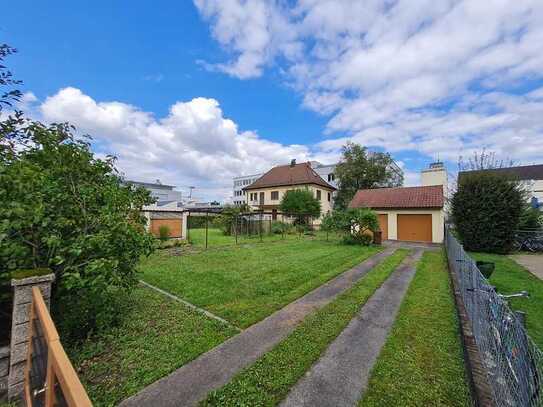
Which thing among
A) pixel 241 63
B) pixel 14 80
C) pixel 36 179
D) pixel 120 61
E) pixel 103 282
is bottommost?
pixel 103 282

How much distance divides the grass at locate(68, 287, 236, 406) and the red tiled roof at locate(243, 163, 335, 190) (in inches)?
998

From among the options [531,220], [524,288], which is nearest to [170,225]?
[524,288]

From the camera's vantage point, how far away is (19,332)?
90.8 inches

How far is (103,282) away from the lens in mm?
2791

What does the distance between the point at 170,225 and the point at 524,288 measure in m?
14.7

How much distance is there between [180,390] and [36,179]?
2.92m

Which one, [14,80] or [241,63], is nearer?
[14,80]

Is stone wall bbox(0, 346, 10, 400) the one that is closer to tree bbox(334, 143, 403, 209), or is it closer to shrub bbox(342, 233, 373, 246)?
shrub bbox(342, 233, 373, 246)

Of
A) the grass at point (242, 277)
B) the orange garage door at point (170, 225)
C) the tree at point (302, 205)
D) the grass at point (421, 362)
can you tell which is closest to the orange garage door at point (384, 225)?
the tree at point (302, 205)

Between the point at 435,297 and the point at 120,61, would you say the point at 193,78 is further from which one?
the point at 435,297

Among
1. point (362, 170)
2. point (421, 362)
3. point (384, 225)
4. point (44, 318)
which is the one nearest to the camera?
point (44, 318)

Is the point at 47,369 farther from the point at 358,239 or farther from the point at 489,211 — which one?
the point at 489,211

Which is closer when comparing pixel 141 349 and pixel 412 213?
pixel 141 349

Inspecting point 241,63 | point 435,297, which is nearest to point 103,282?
point 435,297
